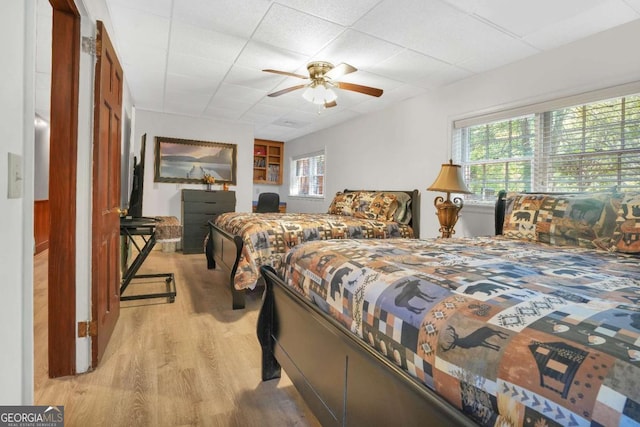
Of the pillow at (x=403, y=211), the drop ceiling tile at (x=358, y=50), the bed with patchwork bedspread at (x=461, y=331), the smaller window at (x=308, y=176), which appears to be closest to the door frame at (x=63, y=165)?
the bed with patchwork bedspread at (x=461, y=331)

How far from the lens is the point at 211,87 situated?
4.24 m

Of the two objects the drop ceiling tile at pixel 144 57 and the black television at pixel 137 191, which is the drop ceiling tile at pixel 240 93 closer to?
the drop ceiling tile at pixel 144 57

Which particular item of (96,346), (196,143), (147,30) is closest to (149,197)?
(196,143)

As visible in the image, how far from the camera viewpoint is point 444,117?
3.89 meters

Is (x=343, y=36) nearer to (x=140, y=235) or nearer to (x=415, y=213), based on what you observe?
(x=415, y=213)

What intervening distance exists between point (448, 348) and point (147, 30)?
3255 mm

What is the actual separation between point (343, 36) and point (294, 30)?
411 mm

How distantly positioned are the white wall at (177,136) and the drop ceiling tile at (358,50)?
336 centimetres

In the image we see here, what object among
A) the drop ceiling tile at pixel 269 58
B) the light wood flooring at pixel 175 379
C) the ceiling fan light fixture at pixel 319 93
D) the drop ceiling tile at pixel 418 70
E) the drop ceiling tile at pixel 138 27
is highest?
the drop ceiling tile at pixel 138 27

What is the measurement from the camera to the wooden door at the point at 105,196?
1874 mm

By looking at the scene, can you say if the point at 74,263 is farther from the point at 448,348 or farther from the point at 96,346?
the point at 448,348

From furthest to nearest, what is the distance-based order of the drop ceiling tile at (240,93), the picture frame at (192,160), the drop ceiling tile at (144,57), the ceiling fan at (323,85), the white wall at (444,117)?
the picture frame at (192,160), the drop ceiling tile at (240,93), the ceiling fan at (323,85), the drop ceiling tile at (144,57), the white wall at (444,117)

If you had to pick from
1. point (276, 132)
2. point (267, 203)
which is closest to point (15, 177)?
point (267, 203)

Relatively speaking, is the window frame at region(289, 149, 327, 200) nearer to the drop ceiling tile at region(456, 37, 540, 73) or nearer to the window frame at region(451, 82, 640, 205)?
the window frame at region(451, 82, 640, 205)
